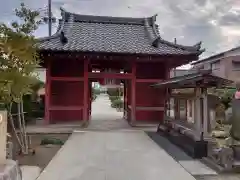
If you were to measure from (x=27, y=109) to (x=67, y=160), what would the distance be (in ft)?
26.5

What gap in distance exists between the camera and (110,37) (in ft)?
50.3

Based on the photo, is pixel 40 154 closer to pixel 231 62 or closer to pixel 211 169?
pixel 211 169

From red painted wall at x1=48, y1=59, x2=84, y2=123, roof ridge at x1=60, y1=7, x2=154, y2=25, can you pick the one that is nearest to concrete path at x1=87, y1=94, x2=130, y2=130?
red painted wall at x1=48, y1=59, x2=84, y2=123

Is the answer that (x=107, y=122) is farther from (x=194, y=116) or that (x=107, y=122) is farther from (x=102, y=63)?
(x=194, y=116)

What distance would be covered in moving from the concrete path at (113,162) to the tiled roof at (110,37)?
499 cm

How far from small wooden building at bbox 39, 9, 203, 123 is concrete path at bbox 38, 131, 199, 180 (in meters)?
4.32

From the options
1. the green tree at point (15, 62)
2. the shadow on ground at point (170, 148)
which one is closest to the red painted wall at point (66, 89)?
the shadow on ground at point (170, 148)

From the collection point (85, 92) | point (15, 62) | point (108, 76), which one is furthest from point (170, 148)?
point (108, 76)

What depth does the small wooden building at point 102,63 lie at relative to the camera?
1336 centimetres

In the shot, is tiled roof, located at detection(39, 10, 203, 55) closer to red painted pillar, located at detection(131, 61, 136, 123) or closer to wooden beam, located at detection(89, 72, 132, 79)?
red painted pillar, located at detection(131, 61, 136, 123)

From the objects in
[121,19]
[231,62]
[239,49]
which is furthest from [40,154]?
[239,49]

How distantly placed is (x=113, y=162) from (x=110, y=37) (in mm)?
9512

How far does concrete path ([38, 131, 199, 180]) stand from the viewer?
19.5 ft

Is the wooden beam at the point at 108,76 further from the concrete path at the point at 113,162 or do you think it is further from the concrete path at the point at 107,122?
the concrete path at the point at 113,162
